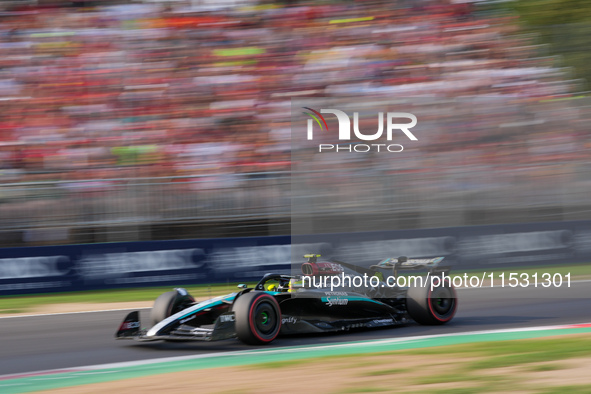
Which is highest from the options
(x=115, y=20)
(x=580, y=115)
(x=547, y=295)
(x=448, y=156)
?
(x=115, y=20)

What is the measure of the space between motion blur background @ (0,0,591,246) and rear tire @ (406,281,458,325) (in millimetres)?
1422

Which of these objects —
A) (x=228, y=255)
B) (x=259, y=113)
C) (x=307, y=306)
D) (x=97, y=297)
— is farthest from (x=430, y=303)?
(x=259, y=113)

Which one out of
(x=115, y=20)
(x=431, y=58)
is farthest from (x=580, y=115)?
(x=115, y=20)

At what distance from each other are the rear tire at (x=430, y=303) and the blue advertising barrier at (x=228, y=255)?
2.81 metres

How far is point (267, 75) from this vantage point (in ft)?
47.3

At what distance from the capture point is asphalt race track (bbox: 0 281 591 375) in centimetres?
641

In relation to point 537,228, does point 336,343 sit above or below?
below

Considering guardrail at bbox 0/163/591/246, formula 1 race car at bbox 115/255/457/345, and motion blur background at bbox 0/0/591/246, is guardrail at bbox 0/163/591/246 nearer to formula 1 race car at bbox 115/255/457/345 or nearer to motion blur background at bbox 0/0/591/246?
motion blur background at bbox 0/0/591/246

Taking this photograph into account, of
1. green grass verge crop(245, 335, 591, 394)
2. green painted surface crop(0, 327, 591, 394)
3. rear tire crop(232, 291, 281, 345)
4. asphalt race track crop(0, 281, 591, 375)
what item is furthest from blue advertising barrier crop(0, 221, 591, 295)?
green grass verge crop(245, 335, 591, 394)

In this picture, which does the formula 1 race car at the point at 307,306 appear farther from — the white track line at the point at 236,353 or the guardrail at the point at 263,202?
the guardrail at the point at 263,202

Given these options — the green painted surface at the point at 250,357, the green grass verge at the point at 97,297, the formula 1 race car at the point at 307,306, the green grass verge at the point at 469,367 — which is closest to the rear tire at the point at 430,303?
the formula 1 race car at the point at 307,306

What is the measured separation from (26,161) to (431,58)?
804cm

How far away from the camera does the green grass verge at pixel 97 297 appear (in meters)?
10.2

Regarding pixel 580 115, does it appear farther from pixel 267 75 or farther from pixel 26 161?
pixel 26 161
